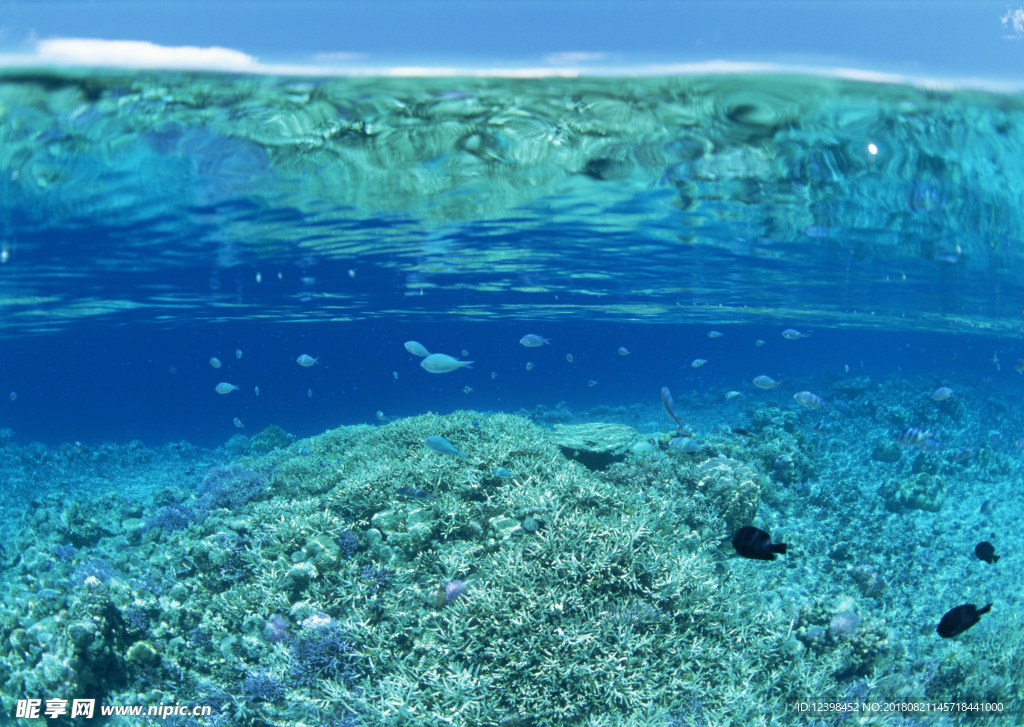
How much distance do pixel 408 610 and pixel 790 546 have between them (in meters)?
7.84

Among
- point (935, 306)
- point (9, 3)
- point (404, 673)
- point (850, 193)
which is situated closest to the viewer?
point (404, 673)

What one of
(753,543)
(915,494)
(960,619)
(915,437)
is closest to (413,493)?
(753,543)

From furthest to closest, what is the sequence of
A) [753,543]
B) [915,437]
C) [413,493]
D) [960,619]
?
[915,437] → [413,493] → [960,619] → [753,543]

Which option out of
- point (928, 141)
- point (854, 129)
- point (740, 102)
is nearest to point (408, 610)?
point (740, 102)

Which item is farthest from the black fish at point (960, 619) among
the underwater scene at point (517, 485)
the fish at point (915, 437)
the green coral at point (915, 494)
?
the green coral at point (915, 494)

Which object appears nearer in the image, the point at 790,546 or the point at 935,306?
the point at 790,546

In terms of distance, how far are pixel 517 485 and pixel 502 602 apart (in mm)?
2424

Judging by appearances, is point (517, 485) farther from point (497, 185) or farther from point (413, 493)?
point (497, 185)

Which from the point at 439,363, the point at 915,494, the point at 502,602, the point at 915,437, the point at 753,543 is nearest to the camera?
the point at 753,543

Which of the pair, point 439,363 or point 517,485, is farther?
point 439,363

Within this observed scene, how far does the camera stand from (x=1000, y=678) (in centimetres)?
647

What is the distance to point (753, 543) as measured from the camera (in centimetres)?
438

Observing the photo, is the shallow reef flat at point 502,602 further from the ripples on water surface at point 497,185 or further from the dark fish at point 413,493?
the ripples on water surface at point 497,185

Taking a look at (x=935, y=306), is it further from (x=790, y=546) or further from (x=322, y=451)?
(x=322, y=451)
